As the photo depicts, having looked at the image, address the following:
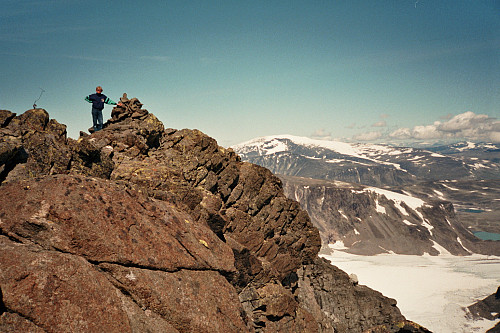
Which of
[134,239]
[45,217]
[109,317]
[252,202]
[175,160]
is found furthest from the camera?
[252,202]

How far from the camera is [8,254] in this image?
9797 mm

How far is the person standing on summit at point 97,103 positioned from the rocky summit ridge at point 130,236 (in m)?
1.48

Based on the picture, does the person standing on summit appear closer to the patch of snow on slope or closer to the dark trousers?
the dark trousers

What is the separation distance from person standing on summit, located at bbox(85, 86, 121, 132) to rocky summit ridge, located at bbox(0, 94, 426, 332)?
148cm

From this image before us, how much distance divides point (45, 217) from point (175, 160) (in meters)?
14.7

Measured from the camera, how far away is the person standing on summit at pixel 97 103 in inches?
969

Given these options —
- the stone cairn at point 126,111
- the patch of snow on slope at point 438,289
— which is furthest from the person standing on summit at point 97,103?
the patch of snow on slope at point 438,289

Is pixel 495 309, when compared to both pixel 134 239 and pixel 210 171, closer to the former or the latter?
pixel 210 171

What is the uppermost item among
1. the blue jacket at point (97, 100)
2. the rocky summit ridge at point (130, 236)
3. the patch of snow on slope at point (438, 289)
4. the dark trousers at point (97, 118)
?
the blue jacket at point (97, 100)

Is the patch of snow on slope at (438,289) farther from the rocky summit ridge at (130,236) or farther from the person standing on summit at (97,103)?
the person standing on summit at (97,103)

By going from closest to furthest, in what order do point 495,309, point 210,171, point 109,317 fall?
point 109,317 → point 210,171 → point 495,309

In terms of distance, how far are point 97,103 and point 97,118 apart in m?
1.68

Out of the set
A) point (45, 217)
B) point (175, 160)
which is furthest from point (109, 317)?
point (175, 160)

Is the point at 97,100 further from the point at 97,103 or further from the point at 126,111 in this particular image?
the point at 126,111
